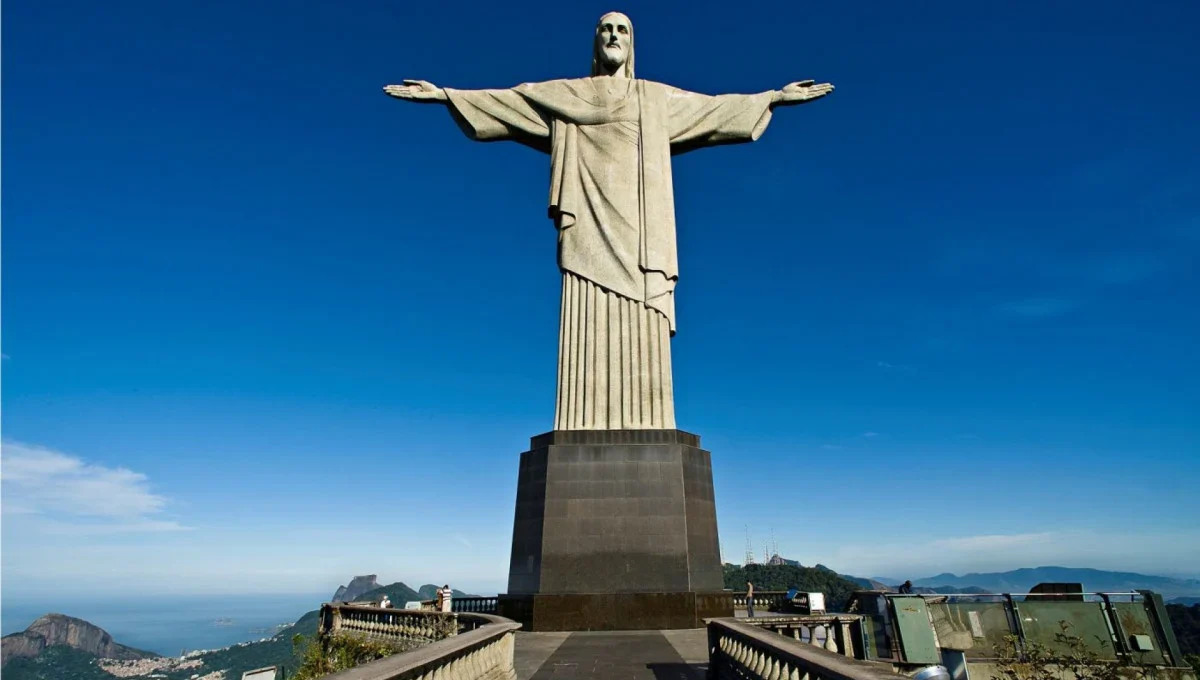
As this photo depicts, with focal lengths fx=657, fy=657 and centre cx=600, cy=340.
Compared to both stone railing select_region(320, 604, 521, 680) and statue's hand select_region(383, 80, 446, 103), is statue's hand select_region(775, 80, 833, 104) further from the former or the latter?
stone railing select_region(320, 604, 521, 680)

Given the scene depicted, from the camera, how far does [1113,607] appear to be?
10.3 meters

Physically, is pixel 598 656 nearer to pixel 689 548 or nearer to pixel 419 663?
pixel 689 548

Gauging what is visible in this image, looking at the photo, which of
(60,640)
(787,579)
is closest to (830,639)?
(787,579)

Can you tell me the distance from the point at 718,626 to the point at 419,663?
4323mm

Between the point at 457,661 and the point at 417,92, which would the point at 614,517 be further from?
the point at 417,92

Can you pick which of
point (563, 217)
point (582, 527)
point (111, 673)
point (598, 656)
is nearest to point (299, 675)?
point (582, 527)

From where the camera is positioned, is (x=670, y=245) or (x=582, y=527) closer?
(x=582, y=527)

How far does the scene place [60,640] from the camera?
133 meters

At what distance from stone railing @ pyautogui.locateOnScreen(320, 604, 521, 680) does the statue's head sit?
42.6 ft

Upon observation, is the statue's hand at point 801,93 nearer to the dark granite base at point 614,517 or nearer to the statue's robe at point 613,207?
the statue's robe at point 613,207

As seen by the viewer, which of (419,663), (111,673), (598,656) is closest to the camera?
(419,663)

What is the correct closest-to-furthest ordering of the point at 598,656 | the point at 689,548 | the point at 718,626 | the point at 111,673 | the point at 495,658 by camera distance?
the point at 495,658
the point at 718,626
the point at 598,656
the point at 689,548
the point at 111,673

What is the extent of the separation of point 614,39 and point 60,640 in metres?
174

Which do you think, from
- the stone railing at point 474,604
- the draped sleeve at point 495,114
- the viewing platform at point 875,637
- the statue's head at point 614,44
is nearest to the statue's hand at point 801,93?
the statue's head at point 614,44
